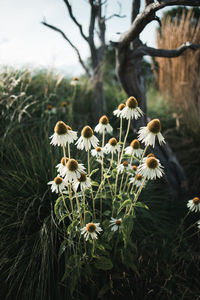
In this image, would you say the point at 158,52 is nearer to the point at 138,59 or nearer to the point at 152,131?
the point at 138,59

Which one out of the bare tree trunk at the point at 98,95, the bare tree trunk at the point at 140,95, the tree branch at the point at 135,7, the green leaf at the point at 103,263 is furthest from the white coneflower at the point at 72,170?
the bare tree trunk at the point at 98,95

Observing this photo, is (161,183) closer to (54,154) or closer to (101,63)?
(54,154)

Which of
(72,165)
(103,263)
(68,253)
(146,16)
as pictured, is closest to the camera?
(72,165)

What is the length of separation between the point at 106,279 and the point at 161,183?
159 cm

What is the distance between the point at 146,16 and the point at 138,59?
769mm

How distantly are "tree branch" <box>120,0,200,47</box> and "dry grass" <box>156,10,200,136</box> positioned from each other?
1.95 metres

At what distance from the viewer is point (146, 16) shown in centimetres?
200

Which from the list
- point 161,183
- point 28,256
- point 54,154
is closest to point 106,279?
point 28,256

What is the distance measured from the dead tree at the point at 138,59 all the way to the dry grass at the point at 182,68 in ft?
3.97

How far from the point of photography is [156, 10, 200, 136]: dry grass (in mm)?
4139

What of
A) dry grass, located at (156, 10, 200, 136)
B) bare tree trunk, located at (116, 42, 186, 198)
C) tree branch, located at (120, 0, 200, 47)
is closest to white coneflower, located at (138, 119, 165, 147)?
tree branch, located at (120, 0, 200, 47)

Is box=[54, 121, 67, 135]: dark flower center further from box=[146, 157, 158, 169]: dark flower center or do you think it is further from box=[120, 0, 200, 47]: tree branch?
box=[120, 0, 200, 47]: tree branch

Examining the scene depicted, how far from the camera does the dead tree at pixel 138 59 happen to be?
2.14 meters

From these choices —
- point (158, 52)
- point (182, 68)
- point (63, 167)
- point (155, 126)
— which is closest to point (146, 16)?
point (158, 52)
